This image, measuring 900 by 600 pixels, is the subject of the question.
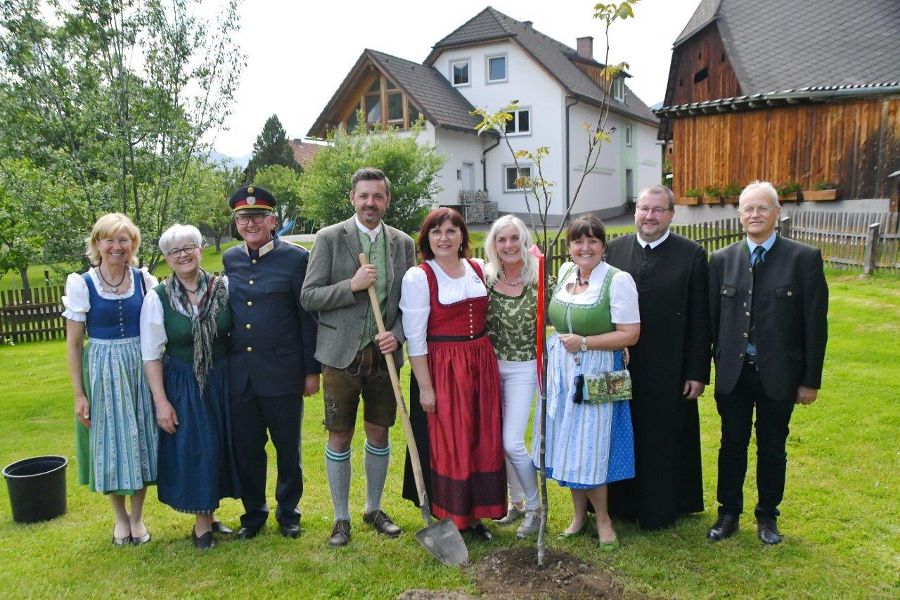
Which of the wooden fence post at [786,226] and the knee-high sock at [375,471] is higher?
the wooden fence post at [786,226]

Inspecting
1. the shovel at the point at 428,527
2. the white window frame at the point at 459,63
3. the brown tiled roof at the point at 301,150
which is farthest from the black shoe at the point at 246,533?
the brown tiled roof at the point at 301,150

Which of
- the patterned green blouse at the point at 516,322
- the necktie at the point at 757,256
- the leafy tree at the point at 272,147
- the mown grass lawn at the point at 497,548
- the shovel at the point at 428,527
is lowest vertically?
the mown grass lawn at the point at 497,548

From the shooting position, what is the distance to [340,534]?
4098 millimetres

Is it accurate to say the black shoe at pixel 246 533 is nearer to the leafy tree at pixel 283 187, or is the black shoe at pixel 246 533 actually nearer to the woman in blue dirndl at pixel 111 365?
the woman in blue dirndl at pixel 111 365

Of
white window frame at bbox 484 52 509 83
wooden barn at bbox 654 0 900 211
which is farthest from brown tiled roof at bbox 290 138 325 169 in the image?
wooden barn at bbox 654 0 900 211

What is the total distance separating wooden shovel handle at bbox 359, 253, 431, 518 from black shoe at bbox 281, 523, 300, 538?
83 centimetres

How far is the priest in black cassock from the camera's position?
387 centimetres

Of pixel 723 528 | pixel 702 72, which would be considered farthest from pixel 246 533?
pixel 702 72

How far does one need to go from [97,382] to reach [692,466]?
354 centimetres

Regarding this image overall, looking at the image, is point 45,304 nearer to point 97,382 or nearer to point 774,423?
point 97,382

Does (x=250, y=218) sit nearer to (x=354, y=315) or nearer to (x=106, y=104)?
(x=354, y=315)

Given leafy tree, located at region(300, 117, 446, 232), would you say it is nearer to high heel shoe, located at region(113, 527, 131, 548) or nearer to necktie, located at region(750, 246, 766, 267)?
high heel shoe, located at region(113, 527, 131, 548)

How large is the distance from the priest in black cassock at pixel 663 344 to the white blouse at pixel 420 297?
976mm

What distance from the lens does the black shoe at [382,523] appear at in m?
4.18
